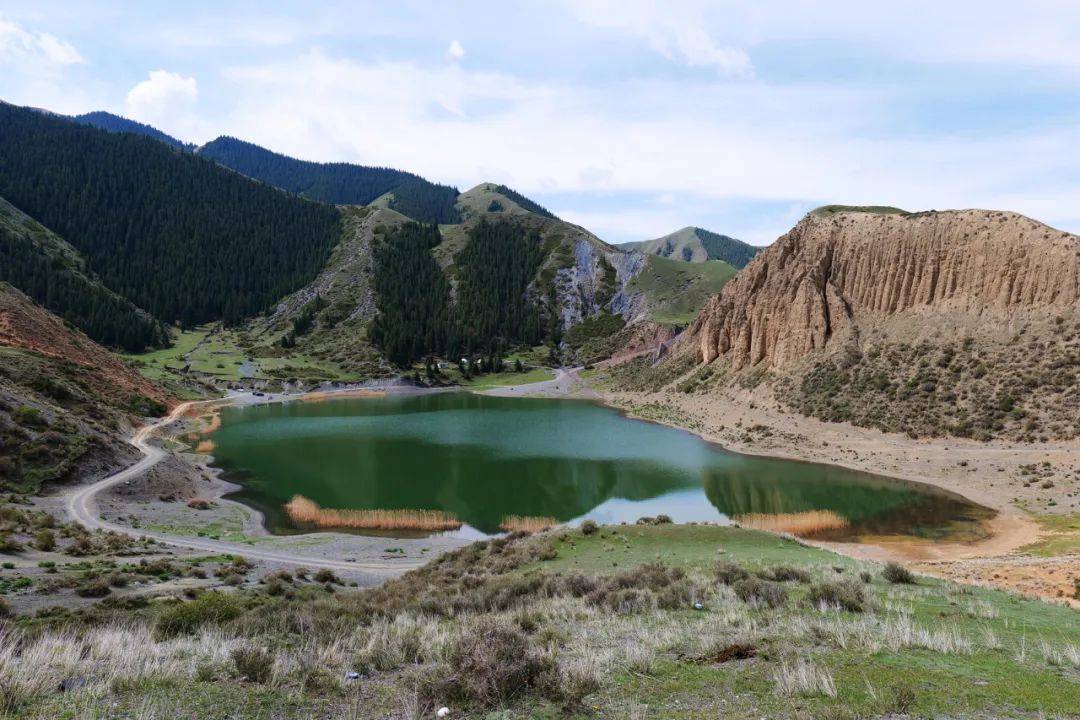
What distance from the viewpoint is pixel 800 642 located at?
936cm

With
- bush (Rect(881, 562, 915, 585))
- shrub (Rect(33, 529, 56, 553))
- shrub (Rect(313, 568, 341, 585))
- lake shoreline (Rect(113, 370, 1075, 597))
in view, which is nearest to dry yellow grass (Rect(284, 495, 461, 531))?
lake shoreline (Rect(113, 370, 1075, 597))

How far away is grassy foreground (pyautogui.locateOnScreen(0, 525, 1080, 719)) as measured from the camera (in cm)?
686

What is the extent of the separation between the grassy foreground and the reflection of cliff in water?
18.0 m

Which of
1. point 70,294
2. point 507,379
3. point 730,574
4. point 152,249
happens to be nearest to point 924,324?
point 730,574

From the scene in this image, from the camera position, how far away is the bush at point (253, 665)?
26.0 feet

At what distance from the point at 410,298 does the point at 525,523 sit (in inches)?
5314

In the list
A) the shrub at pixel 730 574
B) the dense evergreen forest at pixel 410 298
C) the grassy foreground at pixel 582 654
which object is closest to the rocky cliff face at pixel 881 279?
the grassy foreground at pixel 582 654

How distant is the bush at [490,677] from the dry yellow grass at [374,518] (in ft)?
87.0

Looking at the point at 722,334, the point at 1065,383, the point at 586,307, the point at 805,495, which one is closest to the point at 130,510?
the point at 805,495

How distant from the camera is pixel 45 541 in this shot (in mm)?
22094

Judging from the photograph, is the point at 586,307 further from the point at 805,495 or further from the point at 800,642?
the point at 800,642

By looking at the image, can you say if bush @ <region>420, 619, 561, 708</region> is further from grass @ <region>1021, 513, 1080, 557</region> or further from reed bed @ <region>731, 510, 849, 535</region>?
grass @ <region>1021, 513, 1080, 557</region>

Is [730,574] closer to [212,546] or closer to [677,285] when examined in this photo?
[212,546]

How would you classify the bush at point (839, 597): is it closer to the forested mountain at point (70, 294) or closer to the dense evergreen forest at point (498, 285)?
the dense evergreen forest at point (498, 285)
